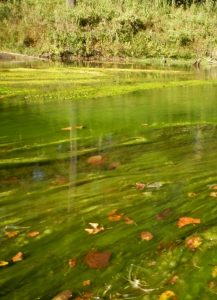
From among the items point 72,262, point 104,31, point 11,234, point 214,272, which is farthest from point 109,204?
point 104,31

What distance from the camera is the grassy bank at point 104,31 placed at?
2595cm

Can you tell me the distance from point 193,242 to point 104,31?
25.6 m

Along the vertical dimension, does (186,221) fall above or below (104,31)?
below

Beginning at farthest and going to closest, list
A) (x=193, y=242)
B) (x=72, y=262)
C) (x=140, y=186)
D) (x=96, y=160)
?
(x=96, y=160)
(x=140, y=186)
(x=193, y=242)
(x=72, y=262)

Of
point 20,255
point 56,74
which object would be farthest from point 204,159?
point 56,74

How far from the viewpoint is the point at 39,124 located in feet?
22.6

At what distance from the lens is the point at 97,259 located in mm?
2701

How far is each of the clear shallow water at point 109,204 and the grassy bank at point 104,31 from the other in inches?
771

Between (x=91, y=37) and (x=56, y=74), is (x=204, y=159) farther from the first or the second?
(x=91, y=37)

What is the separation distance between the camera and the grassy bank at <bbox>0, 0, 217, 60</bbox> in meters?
26.0

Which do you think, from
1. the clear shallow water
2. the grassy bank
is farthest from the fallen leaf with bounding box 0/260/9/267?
the grassy bank

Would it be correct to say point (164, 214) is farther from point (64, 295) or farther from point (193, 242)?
point (64, 295)

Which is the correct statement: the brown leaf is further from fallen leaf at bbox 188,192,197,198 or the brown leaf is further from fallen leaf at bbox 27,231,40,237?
fallen leaf at bbox 188,192,197,198

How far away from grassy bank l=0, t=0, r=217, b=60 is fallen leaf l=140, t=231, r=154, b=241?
23185 millimetres
